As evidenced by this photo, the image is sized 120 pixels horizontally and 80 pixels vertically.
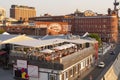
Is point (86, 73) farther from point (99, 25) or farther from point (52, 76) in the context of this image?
point (99, 25)

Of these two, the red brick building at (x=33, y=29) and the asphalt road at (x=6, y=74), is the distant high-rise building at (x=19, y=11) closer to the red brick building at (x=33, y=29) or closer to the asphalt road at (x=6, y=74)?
the red brick building at (x=33, y=29)

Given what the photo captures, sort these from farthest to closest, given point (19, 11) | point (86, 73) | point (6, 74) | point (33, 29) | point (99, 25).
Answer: point (19, 11) < point (99, 25) < point (33, 29) < point (86, 73) < point (6, 74)

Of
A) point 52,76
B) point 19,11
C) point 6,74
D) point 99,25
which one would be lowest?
point 6,74

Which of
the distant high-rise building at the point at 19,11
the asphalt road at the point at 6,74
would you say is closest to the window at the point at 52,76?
the asphalt road at the point at 6,74

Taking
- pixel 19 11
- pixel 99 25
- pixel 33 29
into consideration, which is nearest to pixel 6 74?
pixel 33 29

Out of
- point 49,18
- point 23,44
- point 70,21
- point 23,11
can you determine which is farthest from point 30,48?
point 23,11

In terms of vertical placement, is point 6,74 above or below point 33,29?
below

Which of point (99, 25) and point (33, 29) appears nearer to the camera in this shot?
point (33, 29)

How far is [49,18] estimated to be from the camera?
12288 cm

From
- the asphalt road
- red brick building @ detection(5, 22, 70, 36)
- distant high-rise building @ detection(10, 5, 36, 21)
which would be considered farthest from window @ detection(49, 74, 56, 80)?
distant high-rise building @ detection(10, 5, 36, 21)

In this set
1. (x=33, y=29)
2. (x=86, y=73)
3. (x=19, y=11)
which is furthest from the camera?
(x=19, y=11)

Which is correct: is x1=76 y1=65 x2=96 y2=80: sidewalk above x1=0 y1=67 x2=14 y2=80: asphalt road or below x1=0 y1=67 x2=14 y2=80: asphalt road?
below

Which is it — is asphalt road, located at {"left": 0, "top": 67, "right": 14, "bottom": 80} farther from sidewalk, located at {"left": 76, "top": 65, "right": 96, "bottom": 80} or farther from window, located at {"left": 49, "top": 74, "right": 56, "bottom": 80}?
sidewalk, located at {"left": 76, "top": 65, "right": 96, "bottom": 80}

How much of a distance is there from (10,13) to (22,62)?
168942 mm
